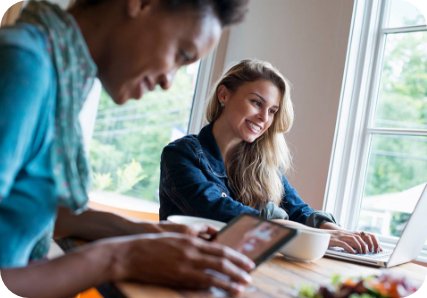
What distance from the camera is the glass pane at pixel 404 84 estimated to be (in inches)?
97.7

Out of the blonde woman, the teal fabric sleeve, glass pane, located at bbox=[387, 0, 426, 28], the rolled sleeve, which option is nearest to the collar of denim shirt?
the blonde woman

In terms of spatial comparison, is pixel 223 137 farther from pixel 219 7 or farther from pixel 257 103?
pixel 219 7

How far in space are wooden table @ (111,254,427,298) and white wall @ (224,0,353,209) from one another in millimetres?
1310

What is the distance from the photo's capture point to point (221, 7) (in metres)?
0.81

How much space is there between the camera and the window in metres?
2.47

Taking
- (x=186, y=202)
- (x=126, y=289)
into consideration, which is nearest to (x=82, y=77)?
(x=126, y=289)

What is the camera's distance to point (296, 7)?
2871 millimetres

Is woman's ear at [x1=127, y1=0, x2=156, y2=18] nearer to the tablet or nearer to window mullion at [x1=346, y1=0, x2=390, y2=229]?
the tablet

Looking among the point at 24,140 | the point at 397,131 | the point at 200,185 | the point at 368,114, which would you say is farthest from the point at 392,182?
the point at 24,140

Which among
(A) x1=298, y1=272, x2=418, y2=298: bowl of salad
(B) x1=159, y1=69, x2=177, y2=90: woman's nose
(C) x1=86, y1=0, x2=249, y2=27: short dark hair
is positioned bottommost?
(A) x1=298, y1=272, x2=418, y2=298: bowl of salad

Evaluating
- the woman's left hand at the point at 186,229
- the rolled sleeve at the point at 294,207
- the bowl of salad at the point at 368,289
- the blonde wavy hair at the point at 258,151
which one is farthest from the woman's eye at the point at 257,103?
the bowl of salad at the point at 368,289

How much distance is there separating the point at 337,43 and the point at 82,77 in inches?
87.6

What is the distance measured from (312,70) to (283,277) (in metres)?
2.08

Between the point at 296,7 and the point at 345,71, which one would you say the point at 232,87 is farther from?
the point at 296,7
